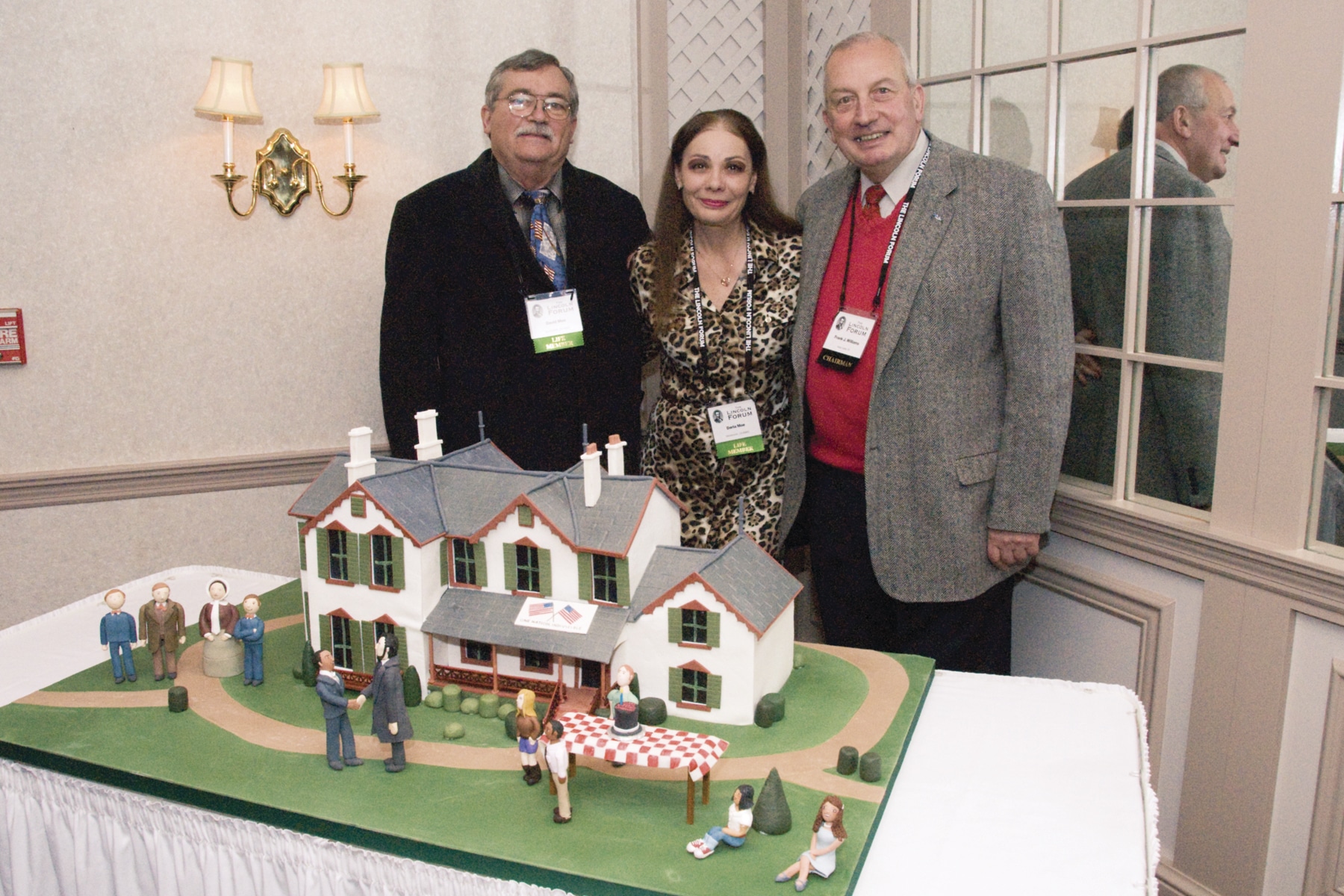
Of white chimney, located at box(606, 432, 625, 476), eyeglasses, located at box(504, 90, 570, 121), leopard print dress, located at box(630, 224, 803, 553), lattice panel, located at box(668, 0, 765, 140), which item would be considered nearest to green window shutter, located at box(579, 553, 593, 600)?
white chimney, located at box(606, 432, 625, 476)

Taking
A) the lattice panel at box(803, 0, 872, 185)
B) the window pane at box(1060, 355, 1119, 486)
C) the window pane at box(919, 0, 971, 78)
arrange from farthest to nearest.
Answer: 1. the lattice panel at box(803, 0, 872, 185)
2. the window pane at box(919, 0, 971, 78)
3. the window pane at box(1060, 355, 1119, 486)

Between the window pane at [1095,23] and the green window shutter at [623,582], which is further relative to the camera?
the window pane at [1095,23]

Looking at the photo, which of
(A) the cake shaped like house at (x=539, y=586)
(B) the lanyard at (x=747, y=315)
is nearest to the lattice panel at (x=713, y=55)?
(B) the lanyard at (x=747, y=315)

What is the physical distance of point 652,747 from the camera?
1.76 meters

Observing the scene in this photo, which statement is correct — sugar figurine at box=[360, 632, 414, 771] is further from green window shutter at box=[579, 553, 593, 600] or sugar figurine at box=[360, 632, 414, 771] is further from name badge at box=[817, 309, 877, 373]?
name badge at box=[817, 309, 877, 373]

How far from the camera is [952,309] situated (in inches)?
100

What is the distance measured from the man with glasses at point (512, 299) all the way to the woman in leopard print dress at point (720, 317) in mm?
221

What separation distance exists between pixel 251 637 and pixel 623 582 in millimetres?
830

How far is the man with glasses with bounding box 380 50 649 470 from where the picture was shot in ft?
9.87

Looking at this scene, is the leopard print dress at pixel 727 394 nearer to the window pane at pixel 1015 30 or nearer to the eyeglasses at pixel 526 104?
the eyeglasses at pixel 526 104

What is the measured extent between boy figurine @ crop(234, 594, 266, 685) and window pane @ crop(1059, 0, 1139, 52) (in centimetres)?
251

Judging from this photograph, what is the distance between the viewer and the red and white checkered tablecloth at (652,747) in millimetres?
1726

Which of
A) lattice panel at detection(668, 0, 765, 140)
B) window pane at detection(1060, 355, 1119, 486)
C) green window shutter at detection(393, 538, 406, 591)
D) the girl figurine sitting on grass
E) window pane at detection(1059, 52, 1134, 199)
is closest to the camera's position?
the girl figurine sitting on grass

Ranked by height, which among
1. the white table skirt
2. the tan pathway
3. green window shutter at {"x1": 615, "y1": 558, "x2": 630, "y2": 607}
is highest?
green window shutter at {"x1": 615, "y1": 558, "x2": 630, "y2": 607}
